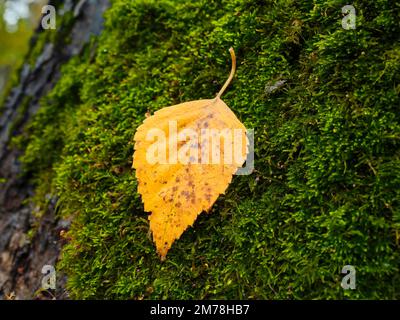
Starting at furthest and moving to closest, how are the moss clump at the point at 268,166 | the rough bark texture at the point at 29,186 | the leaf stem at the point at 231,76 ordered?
the rough bark texture at the point at 29,186 < the leaf stem at the point at 231,76 < the moss clump at the point at 268,166

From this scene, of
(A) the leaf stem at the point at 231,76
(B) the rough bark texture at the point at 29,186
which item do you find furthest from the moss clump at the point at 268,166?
(B) the rough bark texture at the point at 29,186

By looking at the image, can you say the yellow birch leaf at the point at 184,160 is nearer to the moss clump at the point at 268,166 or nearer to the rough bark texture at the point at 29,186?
the moss clump at the point at 268,166

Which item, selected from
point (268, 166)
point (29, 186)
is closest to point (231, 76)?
point (268, 166)

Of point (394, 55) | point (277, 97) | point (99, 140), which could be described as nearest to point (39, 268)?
point (99, 140)

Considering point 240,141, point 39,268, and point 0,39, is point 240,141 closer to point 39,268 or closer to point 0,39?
point 39,268

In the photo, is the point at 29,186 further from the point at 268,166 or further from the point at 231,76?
the point at 268,166
